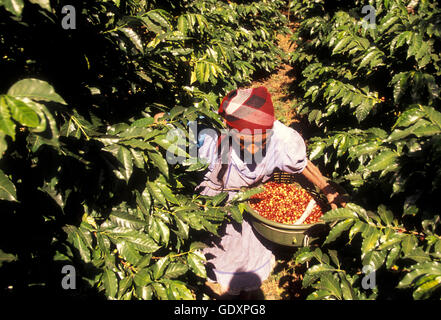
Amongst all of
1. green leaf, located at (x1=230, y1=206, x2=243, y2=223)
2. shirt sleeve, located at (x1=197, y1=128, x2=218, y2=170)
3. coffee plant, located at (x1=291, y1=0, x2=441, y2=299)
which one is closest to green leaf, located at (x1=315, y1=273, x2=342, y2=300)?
coffee plant, located at (x1=291, y1=0, x2=441, y2=299)

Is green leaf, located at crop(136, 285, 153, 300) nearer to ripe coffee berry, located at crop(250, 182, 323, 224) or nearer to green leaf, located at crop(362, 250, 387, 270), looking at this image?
green leaf, located at crop(362, 250, 387, 270)

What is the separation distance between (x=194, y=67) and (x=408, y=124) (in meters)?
2.08

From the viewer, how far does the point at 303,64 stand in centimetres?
575

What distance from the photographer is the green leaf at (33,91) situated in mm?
768

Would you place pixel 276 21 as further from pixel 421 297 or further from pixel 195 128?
pixel 421 297

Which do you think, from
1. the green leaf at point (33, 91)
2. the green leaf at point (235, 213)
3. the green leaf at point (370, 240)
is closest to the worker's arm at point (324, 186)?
the green leaf at point (370, 240)

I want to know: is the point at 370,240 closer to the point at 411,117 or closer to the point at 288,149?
the point at 411,117

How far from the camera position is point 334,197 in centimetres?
215

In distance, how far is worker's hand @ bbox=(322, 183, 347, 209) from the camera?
2.00 meters

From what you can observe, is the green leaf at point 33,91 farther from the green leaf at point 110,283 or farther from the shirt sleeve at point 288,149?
the shirt sleeve at point 288,149

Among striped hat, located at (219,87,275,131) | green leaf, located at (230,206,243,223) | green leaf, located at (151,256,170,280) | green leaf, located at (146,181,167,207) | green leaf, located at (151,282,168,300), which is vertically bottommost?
green leaf, located at (230,206,243,223)

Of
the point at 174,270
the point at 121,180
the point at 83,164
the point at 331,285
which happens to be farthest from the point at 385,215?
the point at 83,164

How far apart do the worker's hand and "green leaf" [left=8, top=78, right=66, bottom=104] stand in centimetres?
193

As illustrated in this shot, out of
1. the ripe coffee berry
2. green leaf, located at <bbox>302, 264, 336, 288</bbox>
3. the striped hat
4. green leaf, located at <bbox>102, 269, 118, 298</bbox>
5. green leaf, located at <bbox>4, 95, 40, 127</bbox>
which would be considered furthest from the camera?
the ripe coffee berry
